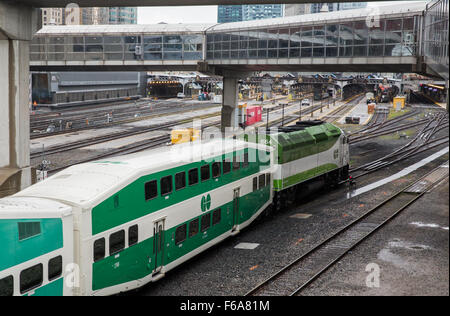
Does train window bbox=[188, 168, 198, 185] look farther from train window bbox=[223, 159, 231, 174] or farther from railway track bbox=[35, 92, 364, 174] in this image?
railway track bbox=[35, 92, 364, 174]

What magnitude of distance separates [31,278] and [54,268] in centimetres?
70

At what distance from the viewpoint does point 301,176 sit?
29594mm

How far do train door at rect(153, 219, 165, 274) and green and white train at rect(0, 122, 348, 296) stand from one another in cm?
3

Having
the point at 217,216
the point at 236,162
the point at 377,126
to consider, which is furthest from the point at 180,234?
the point at 377,126

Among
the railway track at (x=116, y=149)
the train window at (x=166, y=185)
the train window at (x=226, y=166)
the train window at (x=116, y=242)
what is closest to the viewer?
the train window at (x=116, y=242)

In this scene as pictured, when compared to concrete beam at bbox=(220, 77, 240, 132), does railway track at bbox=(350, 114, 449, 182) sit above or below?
below

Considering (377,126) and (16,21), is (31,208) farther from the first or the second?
(377,126)

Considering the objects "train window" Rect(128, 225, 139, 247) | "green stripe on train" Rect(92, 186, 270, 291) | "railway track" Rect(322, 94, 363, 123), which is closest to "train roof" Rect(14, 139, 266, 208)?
"train window" Rect(128, 225, 139, 247)

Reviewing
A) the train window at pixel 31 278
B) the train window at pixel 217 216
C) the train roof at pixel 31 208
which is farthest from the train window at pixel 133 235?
the train window at pixel 217 216

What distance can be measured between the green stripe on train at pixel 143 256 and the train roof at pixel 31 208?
6.45 feet

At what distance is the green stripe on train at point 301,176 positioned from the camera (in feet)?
89.4

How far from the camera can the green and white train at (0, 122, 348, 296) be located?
43.6 feet

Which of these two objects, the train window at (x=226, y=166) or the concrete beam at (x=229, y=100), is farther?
the concrete beam at (x=229, y=100)

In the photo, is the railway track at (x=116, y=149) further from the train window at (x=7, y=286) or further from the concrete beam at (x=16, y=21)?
the train window at (x=7, y=286)
